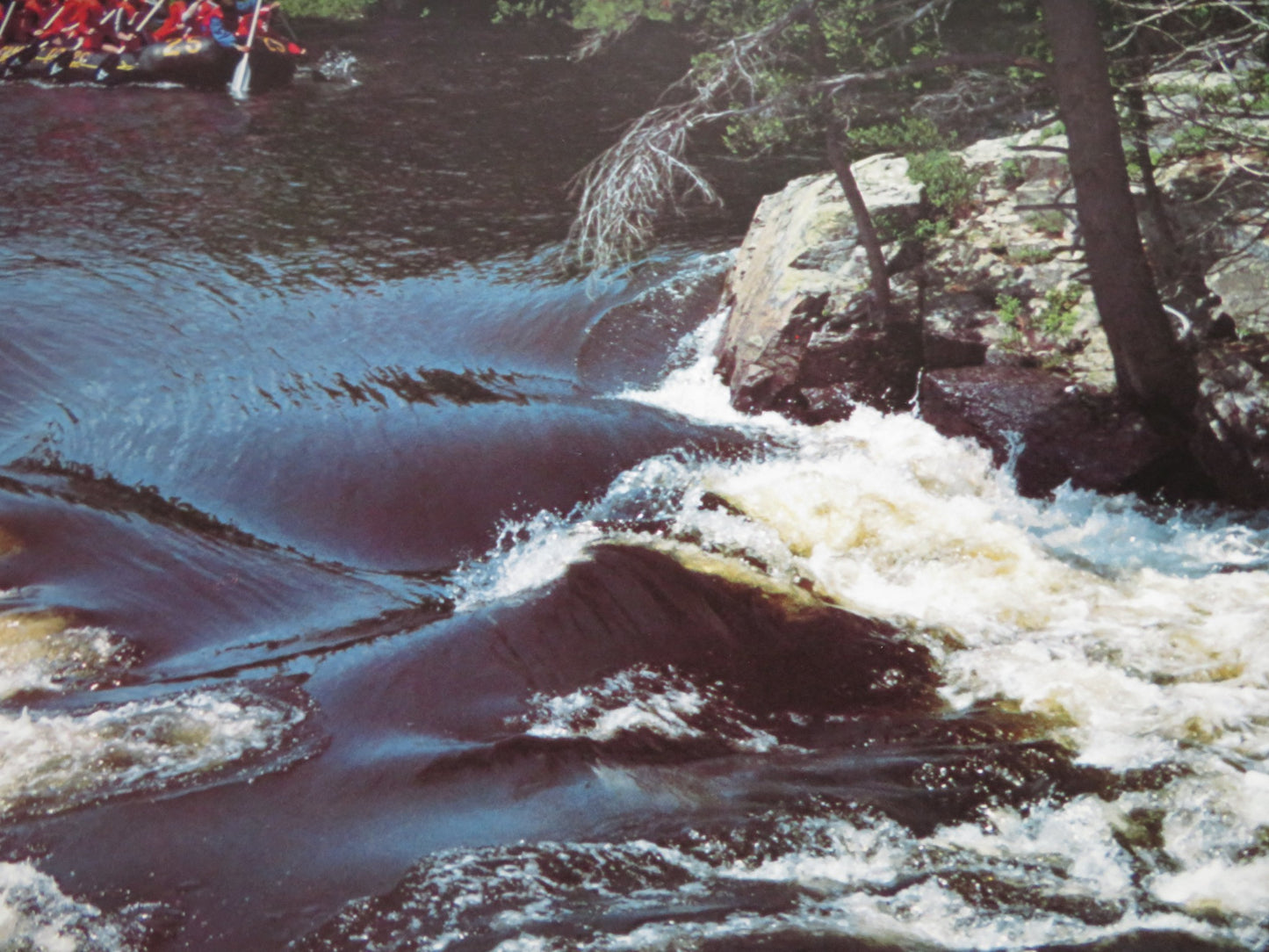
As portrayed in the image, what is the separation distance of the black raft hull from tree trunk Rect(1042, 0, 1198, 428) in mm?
14655

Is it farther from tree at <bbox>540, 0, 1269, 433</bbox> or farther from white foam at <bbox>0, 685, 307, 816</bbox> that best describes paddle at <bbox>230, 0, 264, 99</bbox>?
Result: white foam at <bbox>0, 685, 307, 816</bbox>

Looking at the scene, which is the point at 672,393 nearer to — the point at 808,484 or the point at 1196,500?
the point at 808,484

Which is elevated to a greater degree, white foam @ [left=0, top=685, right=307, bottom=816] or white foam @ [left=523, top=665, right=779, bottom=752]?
white foam @ [left=523, top=665, right=779, bottom=752]

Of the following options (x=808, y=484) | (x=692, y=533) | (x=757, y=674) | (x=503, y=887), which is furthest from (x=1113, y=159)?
(x=503, y=887)

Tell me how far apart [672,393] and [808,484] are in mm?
2323

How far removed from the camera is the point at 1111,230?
7.08 meters

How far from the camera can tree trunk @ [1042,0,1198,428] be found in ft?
22.4

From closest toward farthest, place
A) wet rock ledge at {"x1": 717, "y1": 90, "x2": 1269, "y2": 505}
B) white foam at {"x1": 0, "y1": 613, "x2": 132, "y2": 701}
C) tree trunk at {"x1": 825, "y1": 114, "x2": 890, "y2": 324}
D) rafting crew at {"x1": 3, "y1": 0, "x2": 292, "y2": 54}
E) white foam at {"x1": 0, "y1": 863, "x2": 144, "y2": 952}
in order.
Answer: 1. white foam at {"x1": 0, "y1": 863, "x2": 144, "y2": 952}
2. white foam at {"x1": 0, "y1": 613, "x2": 132, "y2": 701}
3. wet rock ledge at {"x1": 717, "y1": 90, "x2": 1269, "y2": 505}
4. tree trunk at {"x1": 825, "y1": 114, "x2": 890, "y2": 324}
5. rafting crew at {"x1": 3, "y1": 0, "x2": 292, "y2": 54}

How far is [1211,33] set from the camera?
8.87 metres

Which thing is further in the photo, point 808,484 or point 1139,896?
point 808,484

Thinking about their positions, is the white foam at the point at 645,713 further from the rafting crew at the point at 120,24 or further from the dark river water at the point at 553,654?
the rafting crew at the point at 120,24

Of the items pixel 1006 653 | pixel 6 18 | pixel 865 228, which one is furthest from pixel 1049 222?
pixel 6 18

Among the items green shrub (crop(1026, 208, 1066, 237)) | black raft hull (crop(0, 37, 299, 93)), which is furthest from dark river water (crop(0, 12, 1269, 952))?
black raft hull (crop(0, 37, 299, 93))

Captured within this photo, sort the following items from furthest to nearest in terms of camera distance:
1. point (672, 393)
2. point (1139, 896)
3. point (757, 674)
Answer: point (672, 393), point (757, 674), point (1139, 896)
